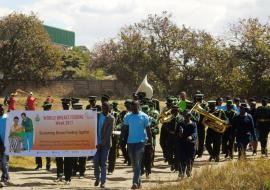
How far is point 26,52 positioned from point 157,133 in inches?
1422

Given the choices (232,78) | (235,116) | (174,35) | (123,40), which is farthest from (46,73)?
(235,116)

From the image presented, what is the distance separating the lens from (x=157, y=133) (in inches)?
664

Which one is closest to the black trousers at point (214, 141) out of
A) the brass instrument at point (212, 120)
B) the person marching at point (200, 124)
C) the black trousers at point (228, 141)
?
the brass instrument at point (212, 120)

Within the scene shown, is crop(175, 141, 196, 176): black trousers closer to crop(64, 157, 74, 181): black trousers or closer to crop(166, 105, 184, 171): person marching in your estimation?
crop(166, 105, 184, 171): person marching

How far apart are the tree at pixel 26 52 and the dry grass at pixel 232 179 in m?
38.2

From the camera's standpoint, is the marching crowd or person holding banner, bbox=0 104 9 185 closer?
the marching crowd

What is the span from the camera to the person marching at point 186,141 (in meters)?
14.9

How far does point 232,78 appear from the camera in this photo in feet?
162

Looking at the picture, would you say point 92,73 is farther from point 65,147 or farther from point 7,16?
point 65,147

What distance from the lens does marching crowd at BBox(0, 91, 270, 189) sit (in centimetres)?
1379

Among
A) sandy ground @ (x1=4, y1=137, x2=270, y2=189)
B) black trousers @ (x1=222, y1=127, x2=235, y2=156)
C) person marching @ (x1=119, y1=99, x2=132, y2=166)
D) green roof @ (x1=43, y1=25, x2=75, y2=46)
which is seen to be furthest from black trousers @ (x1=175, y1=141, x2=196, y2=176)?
green roof @ (x1=43, y1=25, x2=75, y2=46)

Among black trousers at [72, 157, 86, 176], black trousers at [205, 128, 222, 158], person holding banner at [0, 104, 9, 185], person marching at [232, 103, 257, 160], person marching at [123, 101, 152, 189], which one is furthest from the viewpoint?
black trousers at [205, 128, 222, 158]

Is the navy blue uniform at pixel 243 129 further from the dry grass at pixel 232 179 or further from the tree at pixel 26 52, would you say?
the tree at pixel 26 52

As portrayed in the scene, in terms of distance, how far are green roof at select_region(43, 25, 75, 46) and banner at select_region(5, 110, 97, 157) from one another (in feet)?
241
